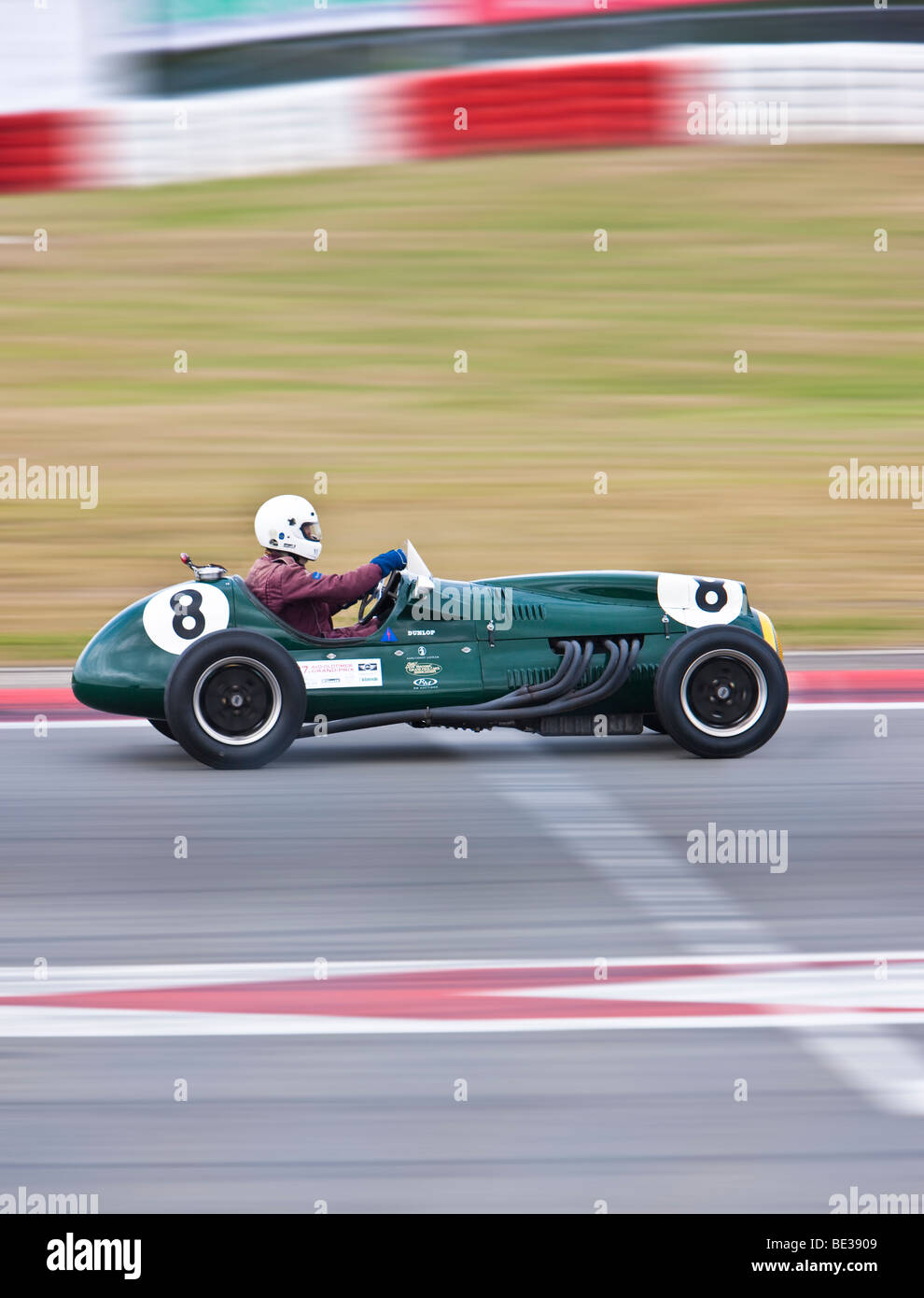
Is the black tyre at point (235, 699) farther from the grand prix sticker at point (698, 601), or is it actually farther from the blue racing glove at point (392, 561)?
the grand prix sticker at point (698, 601)

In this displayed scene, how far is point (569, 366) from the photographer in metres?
19.3

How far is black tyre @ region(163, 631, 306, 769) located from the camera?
8.22 metres

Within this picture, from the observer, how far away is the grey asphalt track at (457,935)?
14.0 ft

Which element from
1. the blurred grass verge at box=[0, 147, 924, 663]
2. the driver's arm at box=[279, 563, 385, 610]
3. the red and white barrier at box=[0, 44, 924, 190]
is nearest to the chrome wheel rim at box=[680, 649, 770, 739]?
the driver's arm at box=[279, 563, 385, 610]

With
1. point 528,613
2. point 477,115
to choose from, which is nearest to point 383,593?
point 528,613

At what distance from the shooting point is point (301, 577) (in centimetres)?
845

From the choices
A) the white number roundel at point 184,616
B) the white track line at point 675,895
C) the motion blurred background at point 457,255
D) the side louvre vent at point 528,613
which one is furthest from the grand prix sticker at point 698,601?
the motion blurred background at point 457,255

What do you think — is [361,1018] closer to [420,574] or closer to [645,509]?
[420,574]

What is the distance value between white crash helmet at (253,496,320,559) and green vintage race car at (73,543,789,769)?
26 cm

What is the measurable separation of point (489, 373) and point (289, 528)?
430 inches

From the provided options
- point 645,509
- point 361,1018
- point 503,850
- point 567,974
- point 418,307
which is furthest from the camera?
point 418,307

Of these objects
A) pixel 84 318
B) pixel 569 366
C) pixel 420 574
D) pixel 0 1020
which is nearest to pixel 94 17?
pixel 84 318

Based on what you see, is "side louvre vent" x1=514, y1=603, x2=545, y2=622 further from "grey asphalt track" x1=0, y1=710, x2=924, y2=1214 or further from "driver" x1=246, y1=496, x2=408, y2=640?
"grey asphalt track" x1=0, y1=710, x2=924, y2=1214

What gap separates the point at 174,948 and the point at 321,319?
15286 mm
